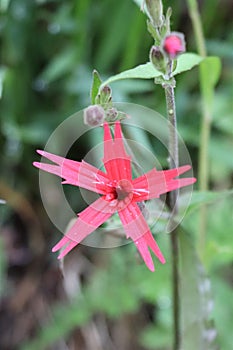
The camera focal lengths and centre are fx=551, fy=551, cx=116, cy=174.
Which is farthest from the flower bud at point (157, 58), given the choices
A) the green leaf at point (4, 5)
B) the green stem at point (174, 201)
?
the green leaf at point (4, 5)

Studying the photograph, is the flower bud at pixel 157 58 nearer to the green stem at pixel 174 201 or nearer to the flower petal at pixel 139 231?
the green stem at pixel 174 201

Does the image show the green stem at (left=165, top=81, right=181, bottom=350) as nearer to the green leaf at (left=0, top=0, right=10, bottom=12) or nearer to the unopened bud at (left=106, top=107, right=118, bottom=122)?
the unopened bud at (left=106, top=107, right=118, bottom=122)

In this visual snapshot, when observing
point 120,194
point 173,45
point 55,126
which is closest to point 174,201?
point 120,194

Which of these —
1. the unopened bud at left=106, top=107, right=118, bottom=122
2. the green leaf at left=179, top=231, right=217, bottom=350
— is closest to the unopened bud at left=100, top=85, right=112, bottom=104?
the unopened bud at left=106, top=107, right=118, bottom=122

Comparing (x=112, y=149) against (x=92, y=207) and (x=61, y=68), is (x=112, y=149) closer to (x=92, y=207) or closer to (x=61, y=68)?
(x=92, y=207)

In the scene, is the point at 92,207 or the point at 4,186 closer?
the point at 92,207

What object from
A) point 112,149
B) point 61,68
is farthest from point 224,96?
point 112,149
